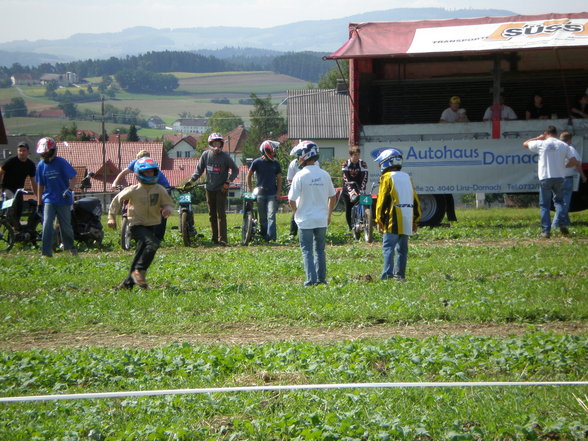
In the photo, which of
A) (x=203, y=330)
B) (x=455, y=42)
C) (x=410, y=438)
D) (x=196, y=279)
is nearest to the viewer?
(x=410, y=438)

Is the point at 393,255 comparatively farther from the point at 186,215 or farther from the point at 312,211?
the point at 186,215

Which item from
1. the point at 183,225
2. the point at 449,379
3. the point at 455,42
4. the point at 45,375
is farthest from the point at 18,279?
the point at 455,42

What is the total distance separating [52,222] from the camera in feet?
47.9

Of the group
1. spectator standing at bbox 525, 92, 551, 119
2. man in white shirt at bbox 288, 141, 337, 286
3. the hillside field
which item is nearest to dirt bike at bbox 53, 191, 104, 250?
man in white shirt at bbox 288, 141, 337, 286

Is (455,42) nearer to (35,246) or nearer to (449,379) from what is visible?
(35,246)

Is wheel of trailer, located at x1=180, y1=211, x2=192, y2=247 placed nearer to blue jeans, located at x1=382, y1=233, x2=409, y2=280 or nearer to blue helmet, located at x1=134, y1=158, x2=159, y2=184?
blue helmet, located at x1=134, y1=158, x2=159, y2=184

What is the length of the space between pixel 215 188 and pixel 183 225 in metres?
0.93

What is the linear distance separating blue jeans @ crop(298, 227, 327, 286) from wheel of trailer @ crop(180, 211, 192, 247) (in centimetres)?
549

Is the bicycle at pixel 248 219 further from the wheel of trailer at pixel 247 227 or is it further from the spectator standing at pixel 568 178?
the spectator standing at pixel 568 178

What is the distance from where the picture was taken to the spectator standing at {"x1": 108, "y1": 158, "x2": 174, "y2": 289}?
36.7 feet

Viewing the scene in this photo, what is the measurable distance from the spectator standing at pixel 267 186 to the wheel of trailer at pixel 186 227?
1.38 meters

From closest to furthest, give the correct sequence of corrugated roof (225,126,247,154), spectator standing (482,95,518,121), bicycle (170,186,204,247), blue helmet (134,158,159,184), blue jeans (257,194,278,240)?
blue helmet (134,158,159,184)
bicycle (170,186,204,247)
blue jeans (257,194,278,240)
spectator standing (482,95,518,121)
corrugated roof (225,126,247,154)

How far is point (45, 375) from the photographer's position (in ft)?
23.3

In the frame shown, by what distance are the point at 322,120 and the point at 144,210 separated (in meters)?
72.0
